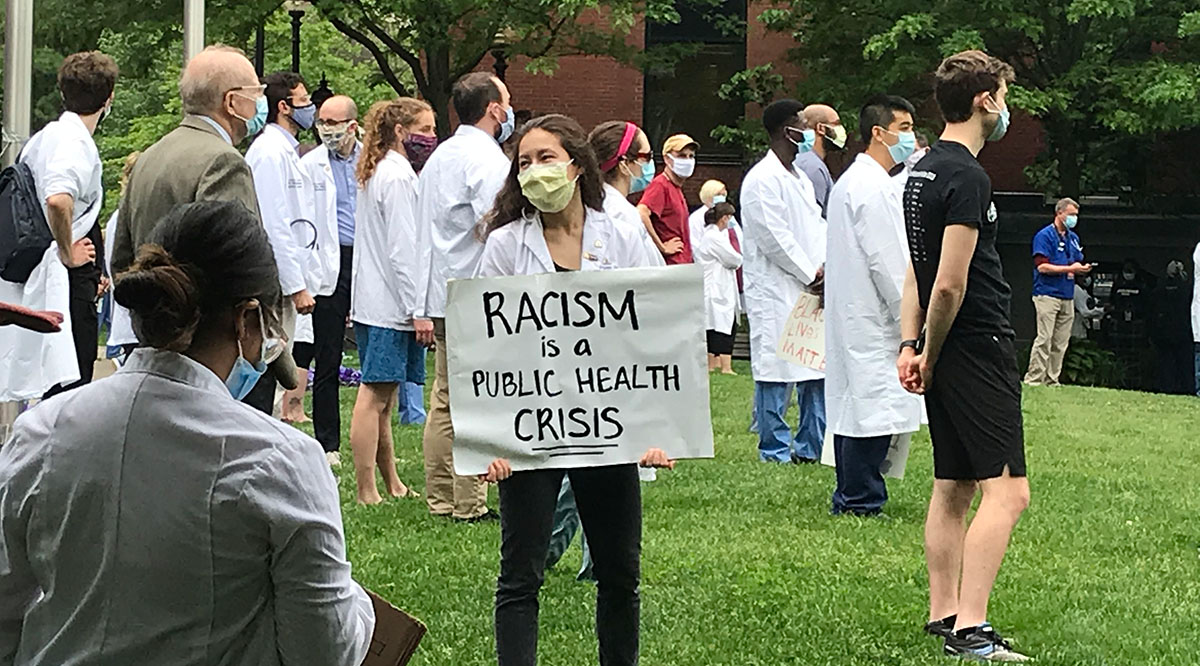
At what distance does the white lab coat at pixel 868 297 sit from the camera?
912cm

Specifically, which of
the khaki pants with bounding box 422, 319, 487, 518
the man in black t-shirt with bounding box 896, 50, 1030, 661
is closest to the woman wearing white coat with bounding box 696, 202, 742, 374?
the khaki pants with bounding box 422, 319, 487, 518

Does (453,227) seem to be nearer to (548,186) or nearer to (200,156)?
(200,156)

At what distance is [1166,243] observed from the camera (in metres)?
33.2

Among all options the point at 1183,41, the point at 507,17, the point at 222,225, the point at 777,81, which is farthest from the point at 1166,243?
the point at 222,225

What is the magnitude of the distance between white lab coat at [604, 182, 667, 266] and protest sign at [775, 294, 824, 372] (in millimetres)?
4359

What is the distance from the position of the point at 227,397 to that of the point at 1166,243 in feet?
107

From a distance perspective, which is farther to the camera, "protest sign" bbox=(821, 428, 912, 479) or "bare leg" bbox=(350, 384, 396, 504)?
"protest sign" bbox=(821, 428, 912, 479)

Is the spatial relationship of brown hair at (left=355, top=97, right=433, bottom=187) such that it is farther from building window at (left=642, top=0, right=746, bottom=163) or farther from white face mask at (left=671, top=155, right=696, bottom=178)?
building window at (left=642, top=0, right=746, bottom=163)

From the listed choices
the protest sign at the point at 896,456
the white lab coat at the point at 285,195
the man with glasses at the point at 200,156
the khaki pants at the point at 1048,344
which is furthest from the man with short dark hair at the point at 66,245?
the khaki pants at the point at 1048,344

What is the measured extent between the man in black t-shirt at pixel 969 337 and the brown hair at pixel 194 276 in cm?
357

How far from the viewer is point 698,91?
35.5 meters

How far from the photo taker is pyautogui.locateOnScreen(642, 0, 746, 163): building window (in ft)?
115

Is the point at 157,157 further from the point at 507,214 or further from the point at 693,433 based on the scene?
the point at 693,433

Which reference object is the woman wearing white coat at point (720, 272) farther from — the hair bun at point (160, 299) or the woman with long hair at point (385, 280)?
the hair bun at point (160, 299)
